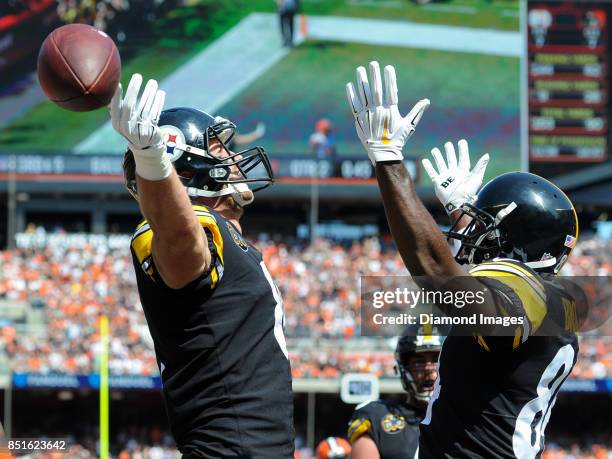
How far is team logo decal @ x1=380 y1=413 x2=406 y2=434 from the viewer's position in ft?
15.7

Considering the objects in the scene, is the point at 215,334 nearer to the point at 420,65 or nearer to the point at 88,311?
the point at 88,311

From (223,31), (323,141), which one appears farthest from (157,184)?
(223,31)

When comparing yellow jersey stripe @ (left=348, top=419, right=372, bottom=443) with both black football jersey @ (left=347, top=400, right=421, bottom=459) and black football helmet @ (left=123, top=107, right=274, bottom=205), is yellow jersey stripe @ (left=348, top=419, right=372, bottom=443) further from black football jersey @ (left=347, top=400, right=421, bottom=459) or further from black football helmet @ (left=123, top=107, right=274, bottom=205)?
black football helmet @ (left=123, top=107, right=274, bottom=205)

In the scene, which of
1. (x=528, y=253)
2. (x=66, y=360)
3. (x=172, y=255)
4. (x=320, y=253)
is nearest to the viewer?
(x=172, y=255)

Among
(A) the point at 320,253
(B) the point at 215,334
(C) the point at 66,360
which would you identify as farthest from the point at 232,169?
(A) the point at 320,253

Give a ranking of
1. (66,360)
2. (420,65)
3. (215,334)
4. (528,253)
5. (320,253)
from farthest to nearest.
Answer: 1. (420,65)
2. (320,253)
3. (66,360)
4. (528,253)
5. (215,334)

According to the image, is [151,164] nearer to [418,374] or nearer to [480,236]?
[480,236]

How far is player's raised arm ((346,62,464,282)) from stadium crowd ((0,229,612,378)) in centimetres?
1222

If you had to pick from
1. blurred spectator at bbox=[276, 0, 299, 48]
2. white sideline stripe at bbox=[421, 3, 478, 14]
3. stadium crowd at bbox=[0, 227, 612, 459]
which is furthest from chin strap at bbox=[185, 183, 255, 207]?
white sideline stripe at bbox=[421, 3, 478, 14]

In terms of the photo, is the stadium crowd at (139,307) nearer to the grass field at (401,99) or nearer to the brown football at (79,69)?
the grass field at (401,99)

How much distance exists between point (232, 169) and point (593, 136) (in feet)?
60.1

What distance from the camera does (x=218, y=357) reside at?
9.93 feet

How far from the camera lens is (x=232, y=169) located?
11.5ft

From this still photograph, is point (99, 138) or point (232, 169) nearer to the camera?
point (232, 169)
